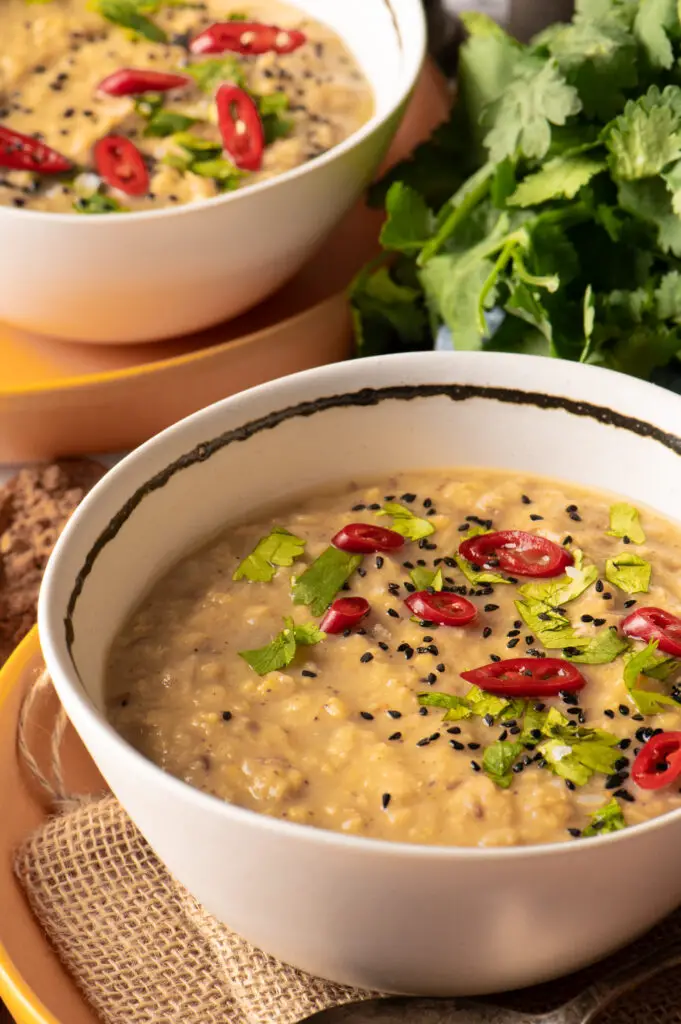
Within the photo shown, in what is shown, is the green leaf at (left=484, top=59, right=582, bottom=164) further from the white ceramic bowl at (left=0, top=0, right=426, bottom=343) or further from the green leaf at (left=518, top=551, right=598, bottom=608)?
→ the green leaf at (left=518, top=551, right=598, bottom=608)

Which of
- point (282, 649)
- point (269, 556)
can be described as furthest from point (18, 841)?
point (269, 556)

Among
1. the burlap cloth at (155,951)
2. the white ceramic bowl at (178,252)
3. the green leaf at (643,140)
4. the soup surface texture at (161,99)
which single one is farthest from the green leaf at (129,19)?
the burlap cloth at (155,951)

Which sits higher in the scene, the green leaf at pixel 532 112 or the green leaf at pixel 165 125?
the green leaf at pixel 532 112

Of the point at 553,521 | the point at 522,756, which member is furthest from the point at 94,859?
the point at 553,521

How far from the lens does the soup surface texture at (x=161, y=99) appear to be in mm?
3582

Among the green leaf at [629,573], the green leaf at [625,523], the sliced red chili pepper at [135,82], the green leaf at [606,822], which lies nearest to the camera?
the green leaf at [606,822]

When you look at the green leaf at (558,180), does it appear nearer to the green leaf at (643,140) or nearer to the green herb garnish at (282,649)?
the green leaf at (643,140)

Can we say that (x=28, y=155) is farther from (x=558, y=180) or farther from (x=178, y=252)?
(x=558, y=180)

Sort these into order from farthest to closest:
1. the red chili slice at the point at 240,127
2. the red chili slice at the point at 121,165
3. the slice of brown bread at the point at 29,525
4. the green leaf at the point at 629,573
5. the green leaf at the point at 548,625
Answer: the red chili slice at the point at 240,127 < the red chili slice at the point at 121,165 < the slice of brown bread at the point at 29,525 < the green leaf at the point at 629,573 < the green leaf at the point at 548,625

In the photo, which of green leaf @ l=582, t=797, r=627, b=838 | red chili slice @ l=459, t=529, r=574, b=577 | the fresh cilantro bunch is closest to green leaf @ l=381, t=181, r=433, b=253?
the fresh cilantro bunch

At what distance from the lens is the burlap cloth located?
2096 millimetres

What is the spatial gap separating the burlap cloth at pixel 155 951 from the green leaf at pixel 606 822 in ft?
0.80

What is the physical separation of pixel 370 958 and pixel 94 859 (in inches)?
24.4

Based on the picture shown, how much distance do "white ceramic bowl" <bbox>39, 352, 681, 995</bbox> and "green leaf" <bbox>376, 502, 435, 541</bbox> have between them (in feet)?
0.49
